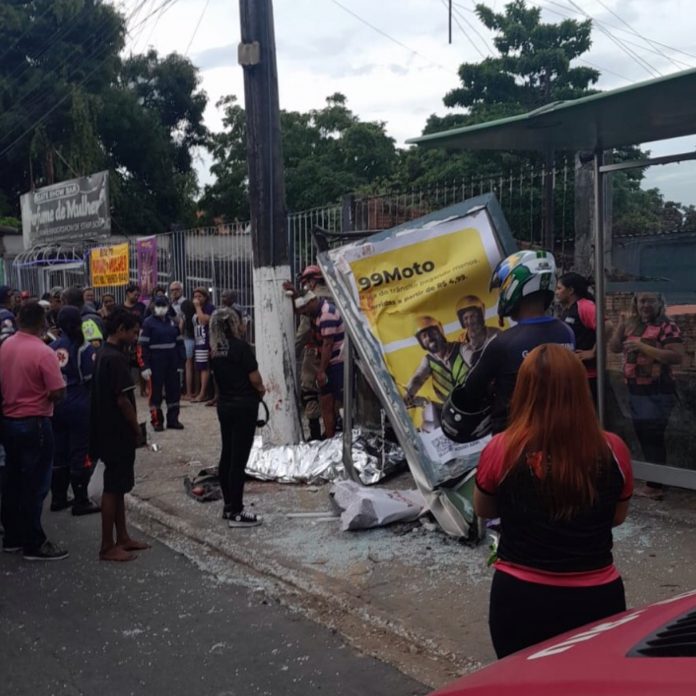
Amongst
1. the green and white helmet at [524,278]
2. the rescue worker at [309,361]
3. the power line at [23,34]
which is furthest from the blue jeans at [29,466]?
the power line at [23,34]

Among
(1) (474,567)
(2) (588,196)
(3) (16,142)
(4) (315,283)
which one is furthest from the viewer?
(3) (16,142)

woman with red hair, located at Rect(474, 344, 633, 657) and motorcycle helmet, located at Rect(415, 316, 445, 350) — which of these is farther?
motorcycle helmet, located at Rect(415, 316, 445, 350)

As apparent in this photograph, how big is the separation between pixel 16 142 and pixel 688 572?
32570 millimetres

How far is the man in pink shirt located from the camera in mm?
6273

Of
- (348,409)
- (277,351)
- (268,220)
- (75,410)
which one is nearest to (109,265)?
(268,220)

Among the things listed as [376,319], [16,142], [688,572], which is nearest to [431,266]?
[376,319]

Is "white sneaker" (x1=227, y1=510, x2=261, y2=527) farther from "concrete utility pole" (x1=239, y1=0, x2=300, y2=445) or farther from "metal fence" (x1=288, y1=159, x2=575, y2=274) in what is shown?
"metal fence" (x1=288, y1=159, x2=575, y2=274)

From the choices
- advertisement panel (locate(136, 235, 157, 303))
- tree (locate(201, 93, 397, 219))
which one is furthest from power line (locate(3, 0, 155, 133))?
advertisement panel (locate(136, 235, 157, 303))

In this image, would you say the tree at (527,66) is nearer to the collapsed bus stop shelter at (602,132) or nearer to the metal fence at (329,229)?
the metal fence at (329,229)

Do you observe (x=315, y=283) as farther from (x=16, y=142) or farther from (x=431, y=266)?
(x=16, y=142)

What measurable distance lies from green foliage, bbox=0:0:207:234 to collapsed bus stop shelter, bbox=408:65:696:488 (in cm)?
2640

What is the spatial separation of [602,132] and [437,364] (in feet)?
6.91

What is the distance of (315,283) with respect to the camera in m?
9.16

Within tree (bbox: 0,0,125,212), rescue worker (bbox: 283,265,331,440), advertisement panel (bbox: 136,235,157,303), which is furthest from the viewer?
tree (bbox: 0,0,125,212)
